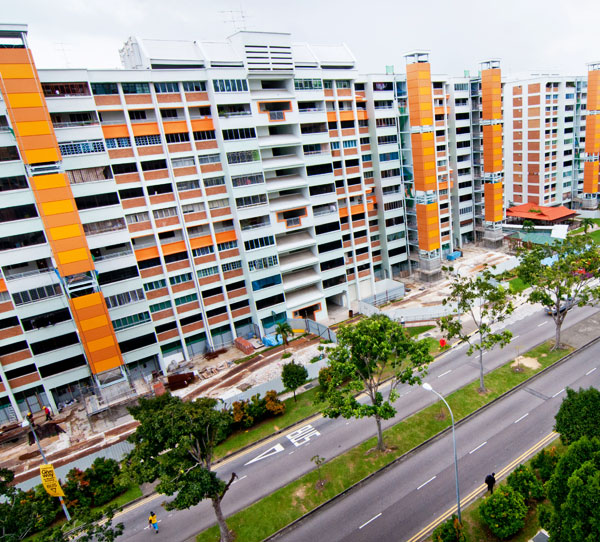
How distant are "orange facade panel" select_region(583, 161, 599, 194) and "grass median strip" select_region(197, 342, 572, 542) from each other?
7435 cm

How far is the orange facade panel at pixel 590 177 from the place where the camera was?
316ft

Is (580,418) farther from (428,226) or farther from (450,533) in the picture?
(428,226)

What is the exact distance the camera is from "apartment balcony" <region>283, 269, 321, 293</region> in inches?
2434

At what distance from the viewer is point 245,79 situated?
54812 millimetres

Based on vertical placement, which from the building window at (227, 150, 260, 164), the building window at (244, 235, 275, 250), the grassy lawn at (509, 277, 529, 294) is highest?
the building window at (227, 150, 260, 164)

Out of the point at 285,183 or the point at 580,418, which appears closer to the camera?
the point at 580,418

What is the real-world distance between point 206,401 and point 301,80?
48.6 meters

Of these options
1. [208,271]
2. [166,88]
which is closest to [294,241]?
[208,271]

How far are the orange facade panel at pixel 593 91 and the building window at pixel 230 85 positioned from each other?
3272 inches

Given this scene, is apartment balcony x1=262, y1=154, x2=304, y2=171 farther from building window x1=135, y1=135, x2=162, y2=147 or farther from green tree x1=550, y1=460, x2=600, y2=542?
green tree x1=550, y1=460, x2=600, y2=542

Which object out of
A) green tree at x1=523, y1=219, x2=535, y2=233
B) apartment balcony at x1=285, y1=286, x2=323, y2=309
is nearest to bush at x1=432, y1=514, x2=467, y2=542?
apartment balcony at x1=285, y1=286, x2=323, y2=309

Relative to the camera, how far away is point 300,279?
63.1 m

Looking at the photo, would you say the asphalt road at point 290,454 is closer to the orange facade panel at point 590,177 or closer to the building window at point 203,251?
the building window at point 203,251

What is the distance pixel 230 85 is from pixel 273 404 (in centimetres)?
4009
